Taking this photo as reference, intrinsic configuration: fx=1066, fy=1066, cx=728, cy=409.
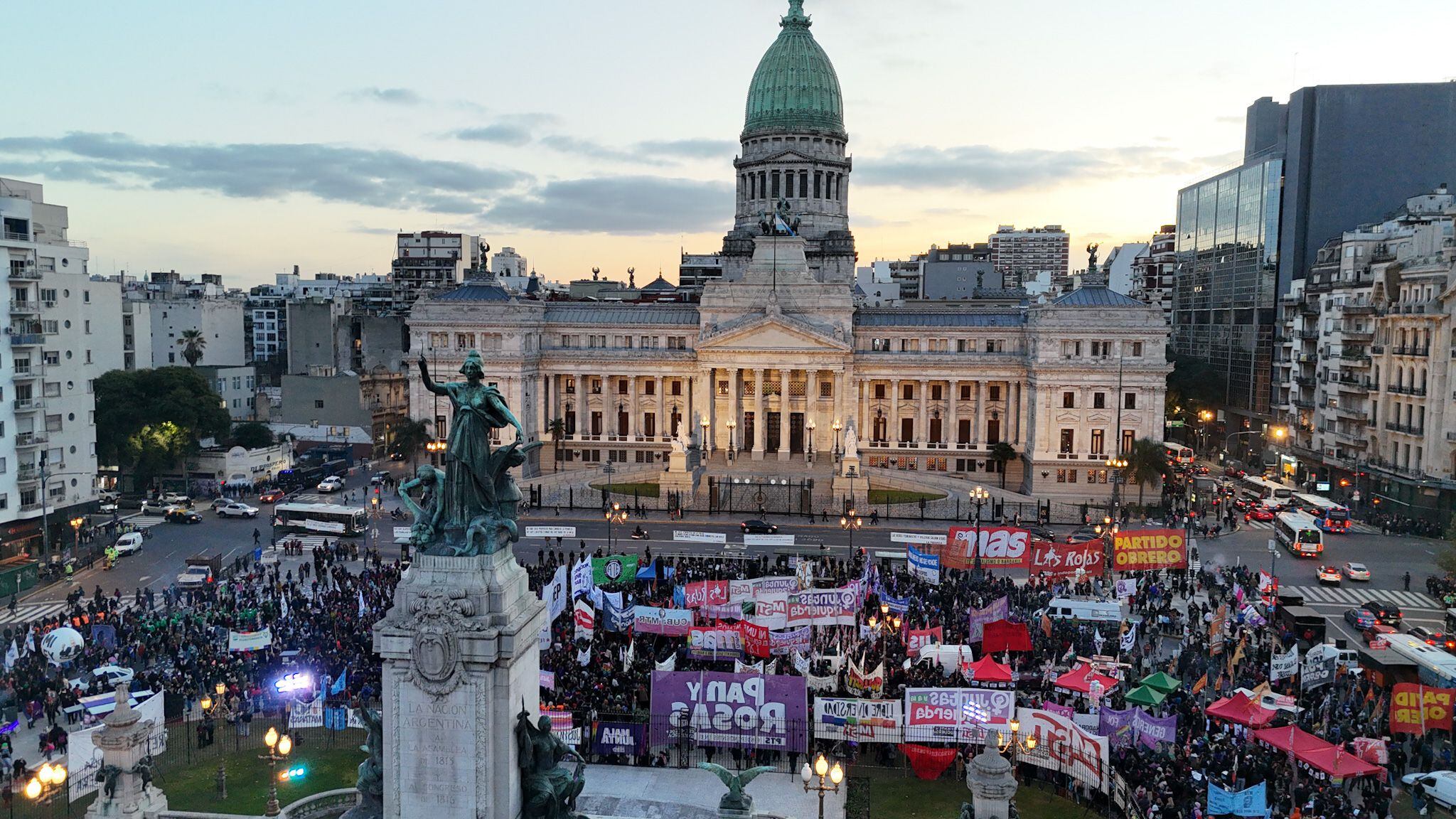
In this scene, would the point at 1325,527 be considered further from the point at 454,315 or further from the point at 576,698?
the point at 454,315

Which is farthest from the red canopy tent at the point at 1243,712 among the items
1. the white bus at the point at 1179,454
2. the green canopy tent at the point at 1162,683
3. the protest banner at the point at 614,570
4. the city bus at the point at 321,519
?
the white bus at the point at 1179,454

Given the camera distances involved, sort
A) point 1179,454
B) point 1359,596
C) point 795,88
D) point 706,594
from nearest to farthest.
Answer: point 706,594, point 1359,596, point 1179,454, point 795,88

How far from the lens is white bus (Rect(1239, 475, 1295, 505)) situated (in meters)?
70.6

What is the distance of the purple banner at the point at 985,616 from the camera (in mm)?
34281

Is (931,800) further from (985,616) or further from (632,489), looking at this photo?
(632,489)

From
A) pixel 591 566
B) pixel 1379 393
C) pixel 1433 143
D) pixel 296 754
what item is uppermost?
pixel 1433 143

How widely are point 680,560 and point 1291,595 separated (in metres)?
25.8

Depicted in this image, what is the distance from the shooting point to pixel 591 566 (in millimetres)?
39656

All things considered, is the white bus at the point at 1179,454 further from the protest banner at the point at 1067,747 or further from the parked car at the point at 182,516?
the parked car at the point at 182,516

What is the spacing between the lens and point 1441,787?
85.1ft

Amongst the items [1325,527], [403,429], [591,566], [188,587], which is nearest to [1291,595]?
[1325,527]

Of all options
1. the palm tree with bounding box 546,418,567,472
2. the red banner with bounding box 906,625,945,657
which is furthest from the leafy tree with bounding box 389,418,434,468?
the red banner with bounding box 906,625,945,657

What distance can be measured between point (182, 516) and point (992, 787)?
59578mm

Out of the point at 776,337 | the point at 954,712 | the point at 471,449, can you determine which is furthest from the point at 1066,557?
the point at 776,337
